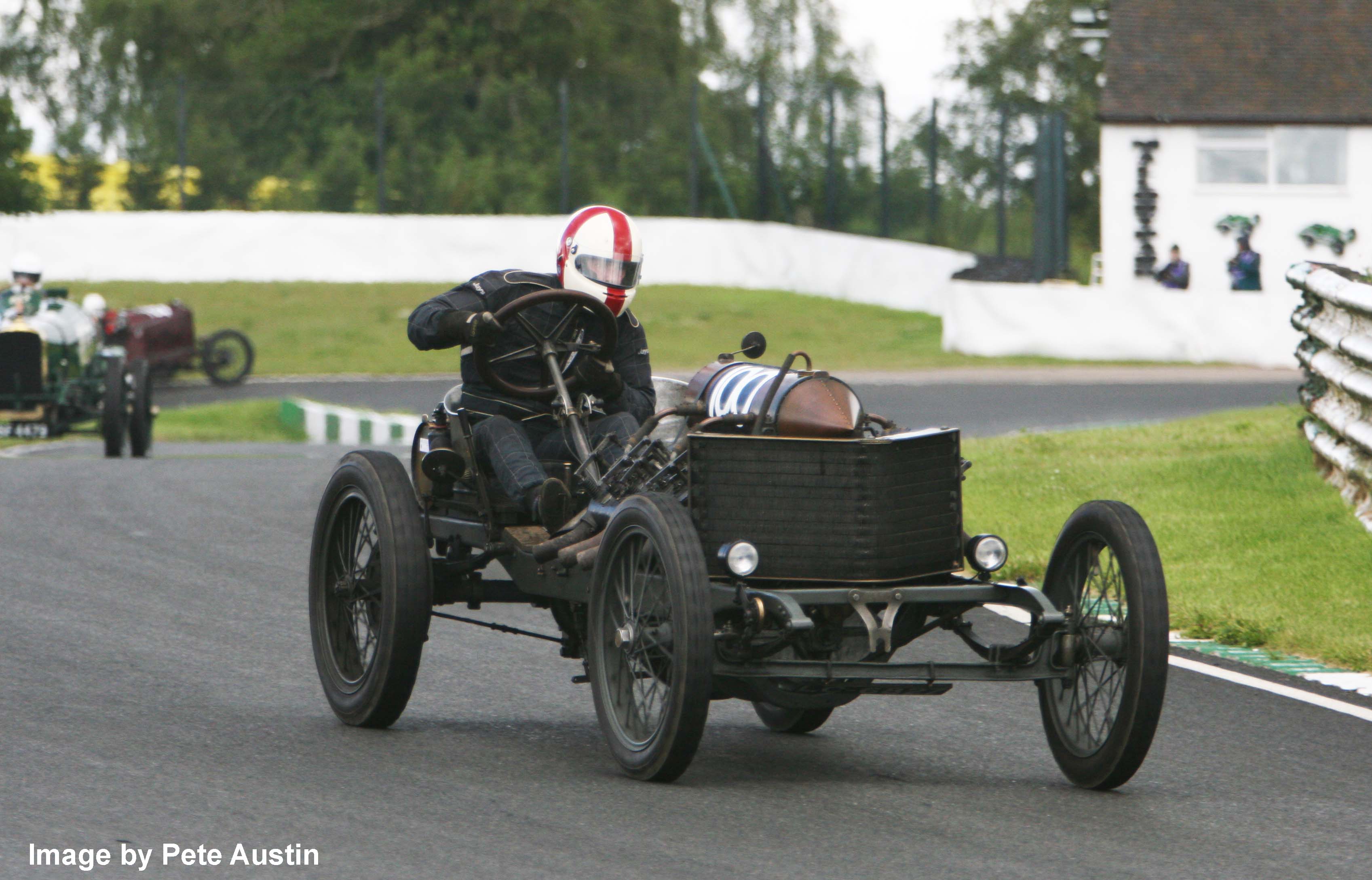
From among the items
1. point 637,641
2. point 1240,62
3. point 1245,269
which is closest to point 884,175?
point 1240,62

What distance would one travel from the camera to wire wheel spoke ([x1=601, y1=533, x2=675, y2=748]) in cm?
546

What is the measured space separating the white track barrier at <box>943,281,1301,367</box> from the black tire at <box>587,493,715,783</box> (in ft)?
79.0

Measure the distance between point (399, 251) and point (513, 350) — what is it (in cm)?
3165

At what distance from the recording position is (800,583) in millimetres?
5590

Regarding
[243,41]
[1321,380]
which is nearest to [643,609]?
[1321,380]

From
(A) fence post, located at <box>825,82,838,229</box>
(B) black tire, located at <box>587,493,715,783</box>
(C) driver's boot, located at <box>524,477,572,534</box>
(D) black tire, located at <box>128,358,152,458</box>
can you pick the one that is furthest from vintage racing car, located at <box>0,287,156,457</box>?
(A) fence post, located at <box>825,82,838,229</box>

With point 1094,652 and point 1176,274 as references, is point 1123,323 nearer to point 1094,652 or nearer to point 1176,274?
point 1176,274

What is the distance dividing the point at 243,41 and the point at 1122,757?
48.7m

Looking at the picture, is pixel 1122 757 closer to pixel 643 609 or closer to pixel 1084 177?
pixel 643 609

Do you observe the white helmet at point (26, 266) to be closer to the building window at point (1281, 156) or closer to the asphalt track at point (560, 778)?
the asphalt track at point (560, 778)

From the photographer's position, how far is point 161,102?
37.6 meters

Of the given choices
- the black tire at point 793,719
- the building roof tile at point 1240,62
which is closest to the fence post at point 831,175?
the building roof tile at point 1240,62

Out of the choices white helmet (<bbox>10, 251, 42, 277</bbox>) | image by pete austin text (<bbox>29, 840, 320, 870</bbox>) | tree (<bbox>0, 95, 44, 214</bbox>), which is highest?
tree (<bbox>0, 95, 44, 214</bbox>)

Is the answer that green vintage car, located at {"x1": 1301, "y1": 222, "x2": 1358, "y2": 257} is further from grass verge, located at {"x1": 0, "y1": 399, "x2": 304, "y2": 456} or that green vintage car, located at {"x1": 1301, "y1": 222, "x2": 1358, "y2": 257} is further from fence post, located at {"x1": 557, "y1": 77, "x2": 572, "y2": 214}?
grass verge, located at {"x1": 0, "y1": 399, "x2": 304, "y2": 456}
